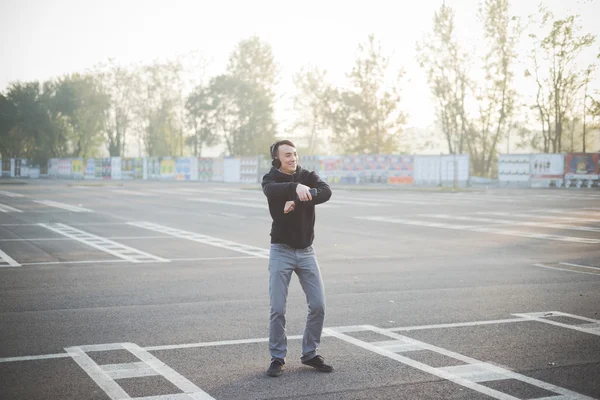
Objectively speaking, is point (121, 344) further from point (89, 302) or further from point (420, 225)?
point (420, 225)

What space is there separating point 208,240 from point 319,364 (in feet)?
40.3

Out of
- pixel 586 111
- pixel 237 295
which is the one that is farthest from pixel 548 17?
pixel 237 295

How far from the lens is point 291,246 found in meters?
6.30

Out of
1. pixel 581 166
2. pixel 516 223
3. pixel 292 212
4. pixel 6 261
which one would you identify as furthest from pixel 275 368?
pixel 581 166

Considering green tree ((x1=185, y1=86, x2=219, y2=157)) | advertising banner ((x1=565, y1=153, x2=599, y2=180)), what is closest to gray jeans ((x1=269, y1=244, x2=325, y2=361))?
advertising banner ((x1=565, y1=153, x2=599, y2=180))

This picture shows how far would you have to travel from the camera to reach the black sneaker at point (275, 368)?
6.00 m

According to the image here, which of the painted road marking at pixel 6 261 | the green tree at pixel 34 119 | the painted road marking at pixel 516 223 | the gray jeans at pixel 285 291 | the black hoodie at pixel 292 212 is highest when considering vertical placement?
the green tree at pixel 34 119

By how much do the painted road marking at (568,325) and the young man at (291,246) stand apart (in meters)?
3.36

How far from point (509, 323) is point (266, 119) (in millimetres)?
81410

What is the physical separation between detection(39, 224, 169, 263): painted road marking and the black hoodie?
27.0 feet

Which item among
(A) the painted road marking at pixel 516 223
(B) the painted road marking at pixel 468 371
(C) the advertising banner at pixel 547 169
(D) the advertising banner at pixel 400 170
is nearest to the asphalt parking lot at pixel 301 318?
(B) the painted road marking at pixel 468 371

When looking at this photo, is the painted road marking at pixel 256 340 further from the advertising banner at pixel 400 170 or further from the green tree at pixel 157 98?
the green tree at pixel 157 98

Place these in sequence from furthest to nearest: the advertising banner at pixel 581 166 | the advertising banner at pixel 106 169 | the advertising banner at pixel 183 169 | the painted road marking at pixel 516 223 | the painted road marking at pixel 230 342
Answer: the advertising banner at pixel 106 169 < the advertising banner at pixel 183 169 < the advertising banner at pixel 581 166 < the painted road marking at pixel 516 223 < the painted road marking at pixel 230 342

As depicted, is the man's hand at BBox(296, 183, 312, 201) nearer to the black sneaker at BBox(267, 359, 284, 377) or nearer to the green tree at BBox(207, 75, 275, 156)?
the black sneaker at BBox(267, 359, 284, 377)
